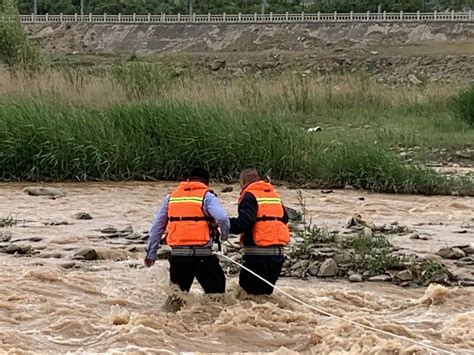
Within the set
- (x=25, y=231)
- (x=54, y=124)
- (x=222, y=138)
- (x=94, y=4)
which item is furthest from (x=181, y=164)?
(x=94, y=4)

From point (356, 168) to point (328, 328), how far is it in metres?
9.78

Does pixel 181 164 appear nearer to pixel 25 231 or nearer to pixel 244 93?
pixel 25 231

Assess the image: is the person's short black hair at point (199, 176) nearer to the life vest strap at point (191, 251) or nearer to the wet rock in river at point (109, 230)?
the life vest strap at point (191, 251)

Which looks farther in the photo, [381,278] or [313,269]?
[313,269]

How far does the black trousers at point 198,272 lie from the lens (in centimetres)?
811

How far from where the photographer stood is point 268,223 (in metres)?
8.30

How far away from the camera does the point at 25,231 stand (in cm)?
1255

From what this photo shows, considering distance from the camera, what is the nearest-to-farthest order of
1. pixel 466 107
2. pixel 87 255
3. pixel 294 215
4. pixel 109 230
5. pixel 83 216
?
pixel 87 255 < pixel 109 230 < pixel 294 215 < pixel 83 216 < pixel 466 107

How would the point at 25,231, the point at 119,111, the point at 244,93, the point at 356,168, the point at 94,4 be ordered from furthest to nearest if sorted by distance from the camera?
the point at 94,4, the point at 244,93, the point at 119,111, the point at 356,168, the point at 25,231

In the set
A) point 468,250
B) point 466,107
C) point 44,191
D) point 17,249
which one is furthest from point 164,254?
point 466,107

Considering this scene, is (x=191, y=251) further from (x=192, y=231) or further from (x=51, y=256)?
(x=51, y=256)

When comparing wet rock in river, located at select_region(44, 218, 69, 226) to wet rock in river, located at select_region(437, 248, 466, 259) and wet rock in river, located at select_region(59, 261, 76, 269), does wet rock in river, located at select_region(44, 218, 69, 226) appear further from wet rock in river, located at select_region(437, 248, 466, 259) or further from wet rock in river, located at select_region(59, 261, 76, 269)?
wet rock in river, located at select_region(437, 248, 466, 259)

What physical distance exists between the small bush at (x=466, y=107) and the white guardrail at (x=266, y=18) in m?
50.5

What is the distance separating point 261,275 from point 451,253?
337 centimetres
